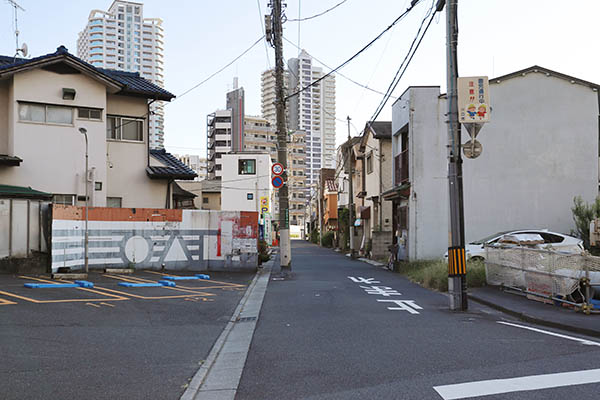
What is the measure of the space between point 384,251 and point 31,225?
18.6 meters

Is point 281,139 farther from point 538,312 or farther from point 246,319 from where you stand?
point 538,312

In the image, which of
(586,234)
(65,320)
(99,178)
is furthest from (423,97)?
(65,320)

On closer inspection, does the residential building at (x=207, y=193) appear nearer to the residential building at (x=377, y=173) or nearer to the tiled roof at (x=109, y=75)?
the residential building at (x=377, y=173)

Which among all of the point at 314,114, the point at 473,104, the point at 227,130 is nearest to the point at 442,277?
the point at 473,104

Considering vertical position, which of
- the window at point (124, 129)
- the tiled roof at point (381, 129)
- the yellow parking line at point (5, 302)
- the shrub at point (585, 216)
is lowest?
the yellow parking line at point (5, 302)

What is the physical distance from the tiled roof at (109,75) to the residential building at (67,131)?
37 millimetres

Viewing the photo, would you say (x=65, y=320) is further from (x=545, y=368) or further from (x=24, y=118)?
(x=24, y=118)

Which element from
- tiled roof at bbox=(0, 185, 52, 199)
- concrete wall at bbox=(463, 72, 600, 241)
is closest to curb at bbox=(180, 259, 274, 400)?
tiled roof at bbox=(0, 185, 52, 199)

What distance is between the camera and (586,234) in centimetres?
1938

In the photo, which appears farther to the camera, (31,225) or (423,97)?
(423,97)

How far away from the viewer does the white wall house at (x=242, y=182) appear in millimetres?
60875

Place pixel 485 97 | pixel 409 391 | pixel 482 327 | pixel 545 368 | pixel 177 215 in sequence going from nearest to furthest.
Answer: pixel 409 391
pixel 545 368
pixel 482 327
pixel 485 97
pixel 177 215

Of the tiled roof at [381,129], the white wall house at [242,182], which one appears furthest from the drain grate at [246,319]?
the white wall house at [242,182]

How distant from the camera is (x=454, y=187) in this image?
11.0 m
